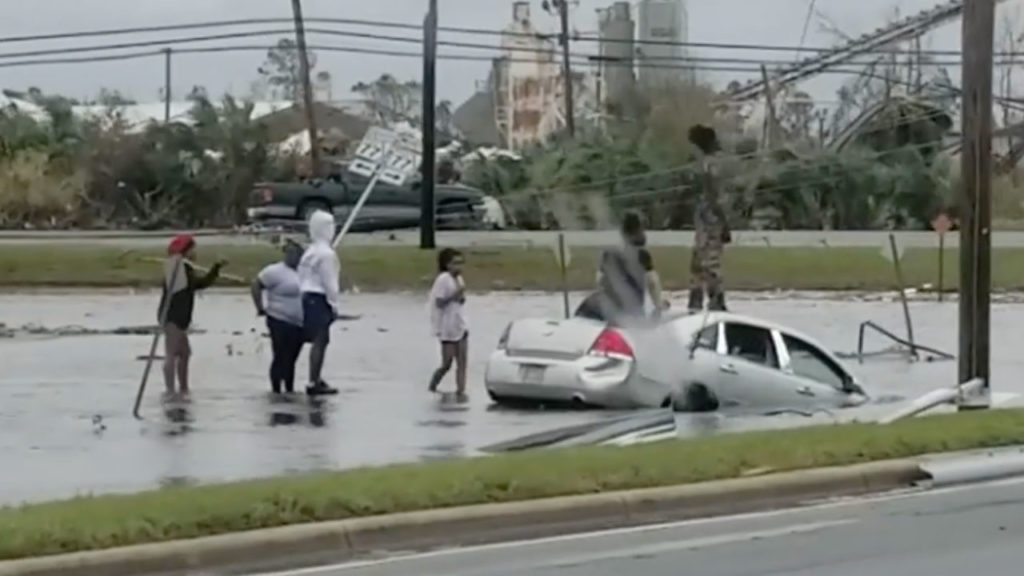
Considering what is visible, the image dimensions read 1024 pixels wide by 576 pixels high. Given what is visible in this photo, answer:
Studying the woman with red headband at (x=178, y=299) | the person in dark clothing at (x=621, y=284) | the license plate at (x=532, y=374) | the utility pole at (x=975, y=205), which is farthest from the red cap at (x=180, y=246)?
the utility pole at (x=975, y=205)

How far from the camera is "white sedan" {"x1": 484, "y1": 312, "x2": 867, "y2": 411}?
1883cm

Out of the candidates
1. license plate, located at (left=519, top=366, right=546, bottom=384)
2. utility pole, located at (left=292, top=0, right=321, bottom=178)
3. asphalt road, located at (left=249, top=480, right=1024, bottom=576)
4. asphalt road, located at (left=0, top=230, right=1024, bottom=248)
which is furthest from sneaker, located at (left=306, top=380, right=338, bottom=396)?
utility pole, located at (left=292, top=0, right=321, bottom=178)

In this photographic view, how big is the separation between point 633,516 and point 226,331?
17154mm

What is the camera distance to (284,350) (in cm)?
→ 2009

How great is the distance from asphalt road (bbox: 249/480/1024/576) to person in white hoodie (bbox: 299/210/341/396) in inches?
304

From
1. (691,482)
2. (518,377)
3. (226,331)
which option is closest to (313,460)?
(691,482)

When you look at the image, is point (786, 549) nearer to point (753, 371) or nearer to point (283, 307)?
point (753, 371)

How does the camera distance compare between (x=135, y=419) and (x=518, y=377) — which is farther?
(x=518, y=377)

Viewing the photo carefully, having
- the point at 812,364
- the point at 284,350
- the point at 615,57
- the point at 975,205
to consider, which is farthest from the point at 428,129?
the point at 975,205

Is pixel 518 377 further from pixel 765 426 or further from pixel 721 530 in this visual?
pixel 721 530

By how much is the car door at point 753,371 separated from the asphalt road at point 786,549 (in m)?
5.81

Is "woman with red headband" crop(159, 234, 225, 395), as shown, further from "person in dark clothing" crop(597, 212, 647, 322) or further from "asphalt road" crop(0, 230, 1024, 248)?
"asphalt road" crop(0, 230, 1024, 248)

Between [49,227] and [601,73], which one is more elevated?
[601,73]

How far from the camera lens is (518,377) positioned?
19328mm
